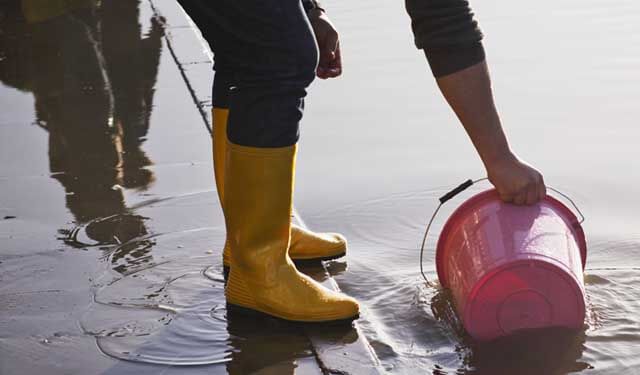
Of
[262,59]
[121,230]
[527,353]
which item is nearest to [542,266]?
[527,353]

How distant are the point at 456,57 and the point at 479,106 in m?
0.14

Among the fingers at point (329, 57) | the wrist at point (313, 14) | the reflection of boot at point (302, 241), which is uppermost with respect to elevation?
the wrist at point (313, 14)

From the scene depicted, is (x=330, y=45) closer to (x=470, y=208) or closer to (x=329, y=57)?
(x=329, y=57)

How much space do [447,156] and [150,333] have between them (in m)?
2.08

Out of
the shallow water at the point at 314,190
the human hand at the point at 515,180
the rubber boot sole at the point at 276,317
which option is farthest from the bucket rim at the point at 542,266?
the rubber boot sole at the point at 276,317

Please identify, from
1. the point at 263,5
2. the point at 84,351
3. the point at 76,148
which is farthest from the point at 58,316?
the point at 76,148

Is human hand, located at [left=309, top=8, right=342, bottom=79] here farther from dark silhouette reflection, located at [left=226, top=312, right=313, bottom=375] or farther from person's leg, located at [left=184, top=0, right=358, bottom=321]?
dark silhouette reflection, located at [left=226, top=312, right=313, bottom=375]

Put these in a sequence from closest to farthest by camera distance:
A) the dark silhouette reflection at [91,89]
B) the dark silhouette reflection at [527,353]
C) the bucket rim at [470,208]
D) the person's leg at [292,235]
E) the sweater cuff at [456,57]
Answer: the dark silhouette reflection at [527,353]
the sweater cuff at [456,57]
the bucket rim at [470,208]
the person's leg at [292,235]
the dark silhouette reflection at [91,89]

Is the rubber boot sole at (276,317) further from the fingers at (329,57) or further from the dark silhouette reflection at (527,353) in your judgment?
the fingers at (329,57)

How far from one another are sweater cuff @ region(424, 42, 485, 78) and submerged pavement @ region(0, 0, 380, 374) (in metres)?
0.75

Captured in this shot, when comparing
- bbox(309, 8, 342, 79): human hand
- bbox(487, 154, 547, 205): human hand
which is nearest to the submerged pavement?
bbox(487, 154, 547, 205): human hand

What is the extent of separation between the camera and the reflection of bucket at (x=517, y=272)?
3.19 m

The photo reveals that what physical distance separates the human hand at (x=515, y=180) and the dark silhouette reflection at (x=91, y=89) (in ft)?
4.57

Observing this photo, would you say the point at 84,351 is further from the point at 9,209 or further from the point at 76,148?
the point at 76,148
